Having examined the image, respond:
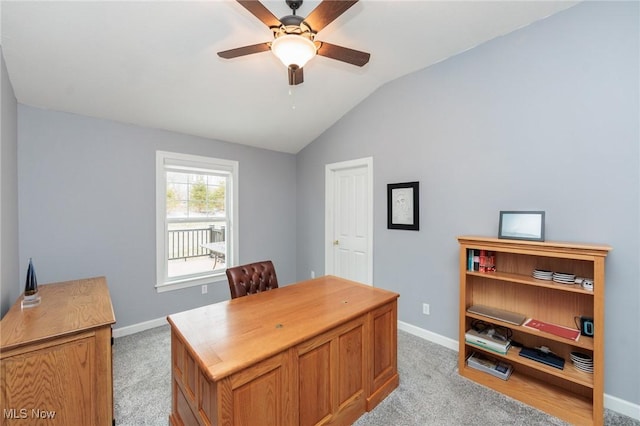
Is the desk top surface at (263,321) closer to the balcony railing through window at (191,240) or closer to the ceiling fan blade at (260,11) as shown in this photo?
the ceiling fan blade at (260,11)

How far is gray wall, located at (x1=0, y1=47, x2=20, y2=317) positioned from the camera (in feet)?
6.04

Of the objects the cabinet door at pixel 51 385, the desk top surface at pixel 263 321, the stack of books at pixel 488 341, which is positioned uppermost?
the desk top surface at pixel 263 321

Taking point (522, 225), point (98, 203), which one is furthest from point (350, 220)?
point (98, 203)

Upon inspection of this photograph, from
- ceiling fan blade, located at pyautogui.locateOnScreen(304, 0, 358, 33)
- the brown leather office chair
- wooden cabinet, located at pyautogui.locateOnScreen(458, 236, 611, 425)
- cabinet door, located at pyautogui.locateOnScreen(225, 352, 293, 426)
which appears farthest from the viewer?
the brown leather office chair

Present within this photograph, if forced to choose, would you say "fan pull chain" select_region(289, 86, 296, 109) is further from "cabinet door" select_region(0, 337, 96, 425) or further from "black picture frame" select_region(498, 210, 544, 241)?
"cabinet door" select_region(0, 337, 96, 425)

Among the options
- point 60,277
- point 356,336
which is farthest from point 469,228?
point 60,277

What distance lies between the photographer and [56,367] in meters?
1.44

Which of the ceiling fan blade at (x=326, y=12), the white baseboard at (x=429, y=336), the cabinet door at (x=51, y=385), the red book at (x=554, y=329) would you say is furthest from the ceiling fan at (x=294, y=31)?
the white baseboard at (x=429, y=336)

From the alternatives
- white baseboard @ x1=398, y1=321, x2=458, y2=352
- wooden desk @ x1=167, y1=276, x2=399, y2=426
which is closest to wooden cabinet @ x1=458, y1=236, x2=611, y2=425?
white baseboard @ x1=398, y1=321, x2=458, y2=352

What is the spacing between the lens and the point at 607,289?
6.32 ft

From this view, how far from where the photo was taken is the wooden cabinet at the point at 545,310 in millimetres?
1739

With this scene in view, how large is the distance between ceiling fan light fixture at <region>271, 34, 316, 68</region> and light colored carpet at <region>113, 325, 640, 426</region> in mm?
2399

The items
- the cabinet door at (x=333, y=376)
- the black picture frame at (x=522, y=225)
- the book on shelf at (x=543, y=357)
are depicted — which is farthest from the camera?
the black picture frame at (x=522, y=225)

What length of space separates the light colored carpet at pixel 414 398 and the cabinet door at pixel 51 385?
0.45m
